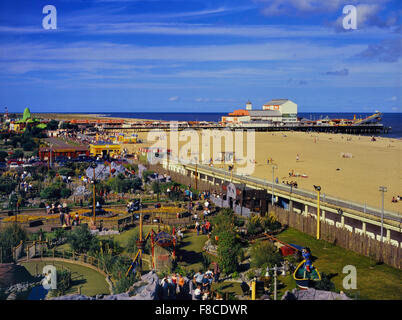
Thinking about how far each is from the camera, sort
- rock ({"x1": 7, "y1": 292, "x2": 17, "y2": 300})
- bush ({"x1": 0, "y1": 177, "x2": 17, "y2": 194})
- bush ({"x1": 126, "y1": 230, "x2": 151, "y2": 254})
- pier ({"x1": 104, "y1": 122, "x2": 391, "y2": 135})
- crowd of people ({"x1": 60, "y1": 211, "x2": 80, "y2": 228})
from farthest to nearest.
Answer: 1. pier ({"x1": 104, "y1": 122, "x2": 391, "y2": 135})
2. bush ({"x1": 0, "y1": 177, "x2": 17, "y2": 194})
3. crowd of people ({"x1": 60, "y1": 211, "x2": 80, "y2": 228})
4. bush ({"x1": 126, "y1": 230, "x2": 151, "y2": 254})
5. rock ({"x1": 7, "y1": 292, "x2": 17, "y2": 300})

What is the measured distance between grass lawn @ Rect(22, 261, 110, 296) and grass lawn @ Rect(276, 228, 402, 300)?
13.7 feet

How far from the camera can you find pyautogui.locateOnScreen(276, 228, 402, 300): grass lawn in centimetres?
947

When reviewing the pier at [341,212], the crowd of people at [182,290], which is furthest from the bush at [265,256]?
the pier at [341,212]

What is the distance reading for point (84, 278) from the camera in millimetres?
10469

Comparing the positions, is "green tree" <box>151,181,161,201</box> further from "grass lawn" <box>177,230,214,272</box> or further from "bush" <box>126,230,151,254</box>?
"bush" <box>126,230,151,254</box>

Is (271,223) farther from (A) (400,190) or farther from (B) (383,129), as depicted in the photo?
(B) (383,129)

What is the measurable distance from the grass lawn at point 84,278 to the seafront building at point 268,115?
244 ft

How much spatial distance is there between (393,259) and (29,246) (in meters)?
9.59

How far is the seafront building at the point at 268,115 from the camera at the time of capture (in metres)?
88.8

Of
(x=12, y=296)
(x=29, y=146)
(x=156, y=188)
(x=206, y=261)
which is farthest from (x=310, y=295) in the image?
(x=29, y=146)

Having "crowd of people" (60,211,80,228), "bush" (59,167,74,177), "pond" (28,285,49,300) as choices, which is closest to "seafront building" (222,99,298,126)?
"bush" (59,167,74,177)
